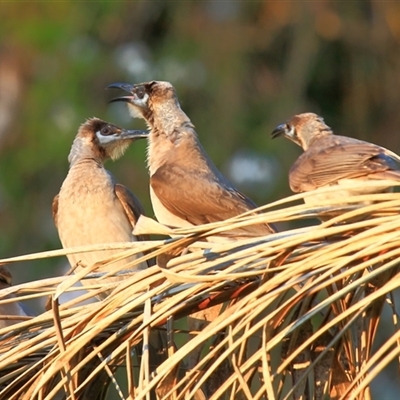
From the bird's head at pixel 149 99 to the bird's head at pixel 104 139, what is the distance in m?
0.17

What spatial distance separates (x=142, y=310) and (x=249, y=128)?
12332mm

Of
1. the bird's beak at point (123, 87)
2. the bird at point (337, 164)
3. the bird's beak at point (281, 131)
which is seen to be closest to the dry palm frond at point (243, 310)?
the bird at point (337, 164)

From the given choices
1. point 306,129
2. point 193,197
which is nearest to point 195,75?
point 306,129

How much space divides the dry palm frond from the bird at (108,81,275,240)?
2548mm

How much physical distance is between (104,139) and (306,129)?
138 centimetres

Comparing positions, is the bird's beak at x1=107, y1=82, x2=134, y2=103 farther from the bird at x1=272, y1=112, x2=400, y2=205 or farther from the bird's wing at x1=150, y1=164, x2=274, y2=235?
the bird at x1=272, y1=112, x2=400, y2=205

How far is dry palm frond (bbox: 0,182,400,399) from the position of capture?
2.33m

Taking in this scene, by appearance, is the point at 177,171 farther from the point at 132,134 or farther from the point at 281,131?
the point at 281,131

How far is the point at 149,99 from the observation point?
5926 millimetres

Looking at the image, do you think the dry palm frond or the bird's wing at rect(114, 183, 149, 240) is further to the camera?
the bird's wing at rect(114, 183, 149, 240)

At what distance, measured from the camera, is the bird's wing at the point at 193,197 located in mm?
5223

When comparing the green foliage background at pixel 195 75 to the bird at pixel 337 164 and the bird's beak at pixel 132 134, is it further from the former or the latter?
the bird at pixel 337 164

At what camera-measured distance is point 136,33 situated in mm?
16094

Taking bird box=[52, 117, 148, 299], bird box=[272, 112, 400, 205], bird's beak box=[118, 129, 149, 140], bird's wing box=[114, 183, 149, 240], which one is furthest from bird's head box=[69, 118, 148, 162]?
bird box=[272, 112, 400, 205]
